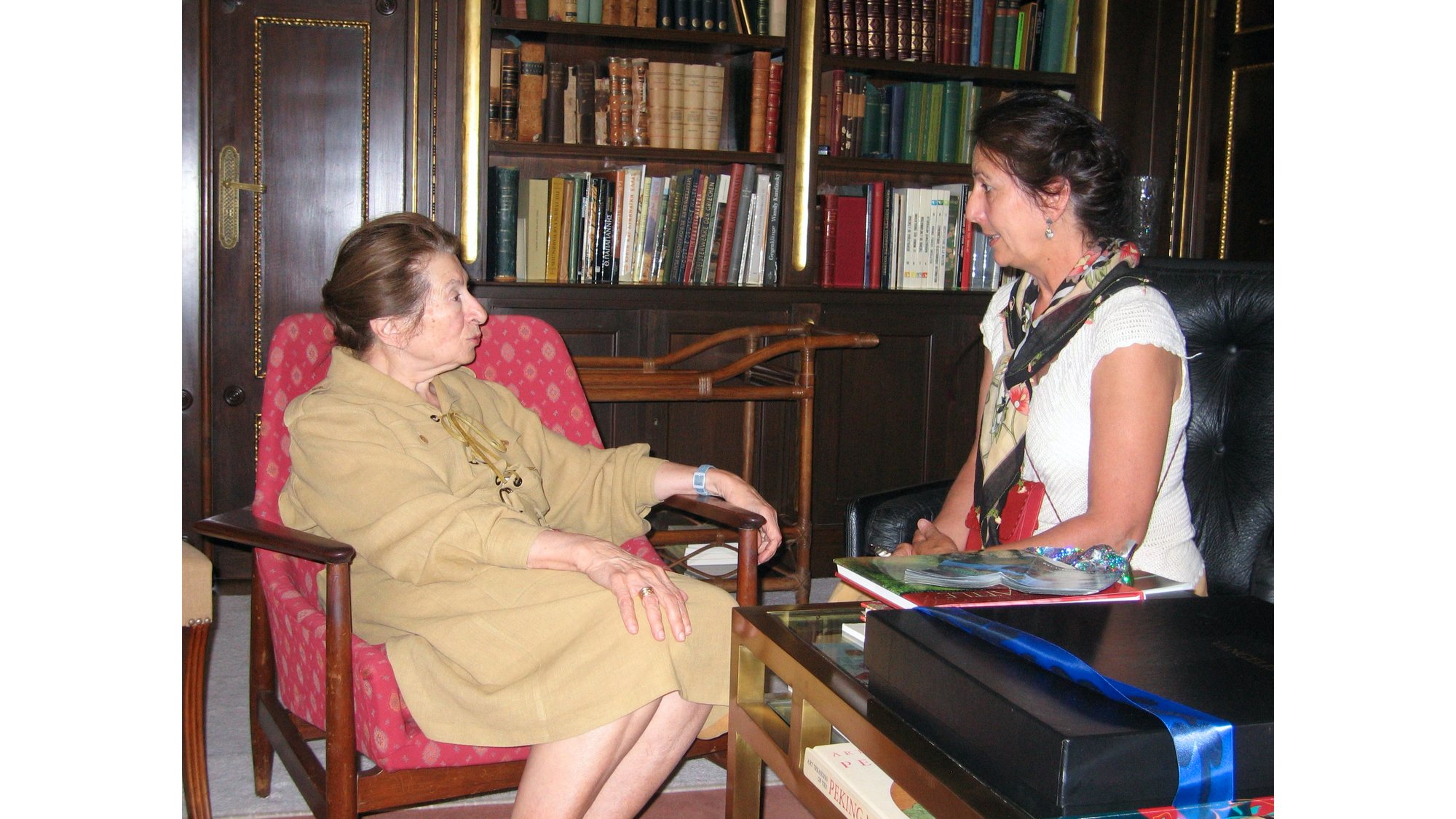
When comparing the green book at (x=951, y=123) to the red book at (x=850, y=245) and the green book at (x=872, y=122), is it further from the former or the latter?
the red book at (x=850, y=245)

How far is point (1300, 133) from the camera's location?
0.30 m

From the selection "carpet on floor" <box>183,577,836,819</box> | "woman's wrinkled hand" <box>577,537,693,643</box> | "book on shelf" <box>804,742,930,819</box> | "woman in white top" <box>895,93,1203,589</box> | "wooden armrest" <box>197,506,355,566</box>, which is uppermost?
"woman in white top" <box>895,93,1203,589</box>

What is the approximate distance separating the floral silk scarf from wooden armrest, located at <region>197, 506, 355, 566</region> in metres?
1.00

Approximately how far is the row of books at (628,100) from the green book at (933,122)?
53cm

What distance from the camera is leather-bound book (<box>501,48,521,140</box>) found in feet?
10.2

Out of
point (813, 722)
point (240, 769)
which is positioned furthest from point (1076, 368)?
point (240, 769)

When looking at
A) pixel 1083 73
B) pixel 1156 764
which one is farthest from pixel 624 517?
pixel 1083 73

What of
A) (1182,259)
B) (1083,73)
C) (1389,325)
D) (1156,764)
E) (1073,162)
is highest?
(1083,73)

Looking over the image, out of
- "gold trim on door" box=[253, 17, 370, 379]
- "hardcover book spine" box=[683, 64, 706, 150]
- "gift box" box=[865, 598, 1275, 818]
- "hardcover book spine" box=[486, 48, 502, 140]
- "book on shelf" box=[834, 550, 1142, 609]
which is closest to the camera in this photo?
"gift box" box=[865, 598, 1275, 818]

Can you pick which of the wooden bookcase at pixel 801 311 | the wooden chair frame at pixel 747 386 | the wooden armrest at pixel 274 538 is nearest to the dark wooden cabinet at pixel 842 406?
the wooden bookcase at pixel 801 311

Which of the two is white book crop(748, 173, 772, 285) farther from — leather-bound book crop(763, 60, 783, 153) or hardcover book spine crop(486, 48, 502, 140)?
hardcover book spine crop(486, 48, 502, 140)

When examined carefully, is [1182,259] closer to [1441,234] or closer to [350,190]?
[1441,234]

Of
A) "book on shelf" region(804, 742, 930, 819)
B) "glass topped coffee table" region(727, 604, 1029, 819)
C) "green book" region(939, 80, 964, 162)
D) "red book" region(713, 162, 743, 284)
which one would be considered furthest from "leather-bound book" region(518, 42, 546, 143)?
"book on shelf" region(804, 742, 930, 819)

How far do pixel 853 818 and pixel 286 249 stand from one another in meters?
2.70
